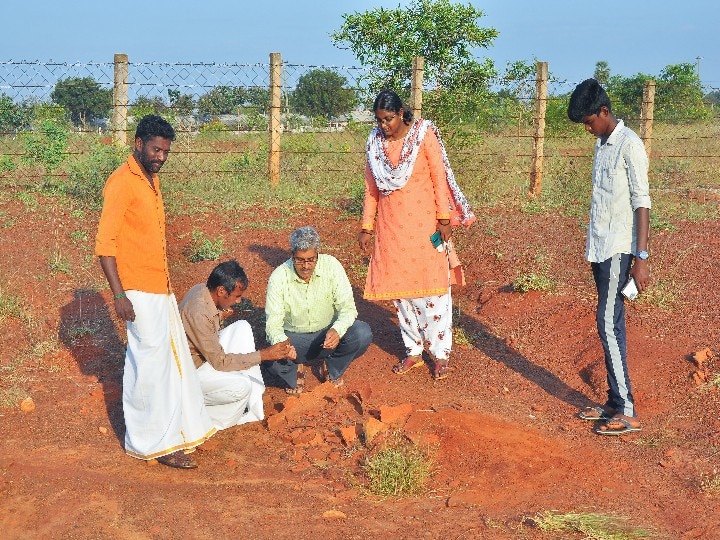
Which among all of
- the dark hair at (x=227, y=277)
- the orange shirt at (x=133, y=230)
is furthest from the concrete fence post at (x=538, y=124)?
the orange shirt at (x=133, y=230)

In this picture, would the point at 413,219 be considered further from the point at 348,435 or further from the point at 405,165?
the point at 348,435

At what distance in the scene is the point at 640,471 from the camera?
194 inches

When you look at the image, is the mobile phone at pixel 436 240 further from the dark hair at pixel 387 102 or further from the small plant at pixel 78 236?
the small plant at pixel 78 236

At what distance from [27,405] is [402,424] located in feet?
8.20

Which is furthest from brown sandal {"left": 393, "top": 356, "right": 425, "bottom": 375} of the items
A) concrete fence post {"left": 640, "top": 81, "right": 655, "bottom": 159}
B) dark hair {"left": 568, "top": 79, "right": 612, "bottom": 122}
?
concrete fence post {"left": 640, "top": 81, "right": 655, "bottom": 159}

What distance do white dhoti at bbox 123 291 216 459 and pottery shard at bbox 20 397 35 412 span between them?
1.15 m

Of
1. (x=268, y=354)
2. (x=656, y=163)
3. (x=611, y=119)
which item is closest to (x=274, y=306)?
(x=268, y=354)

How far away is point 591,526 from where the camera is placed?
4.25 metres

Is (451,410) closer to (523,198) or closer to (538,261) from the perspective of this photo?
(538,261)

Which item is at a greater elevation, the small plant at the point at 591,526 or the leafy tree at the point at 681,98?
the leafy tree at the point at 681,98

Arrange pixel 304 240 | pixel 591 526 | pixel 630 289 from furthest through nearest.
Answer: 1. pixel 304 240
2. pixel 630 289
3. pixel 591 526

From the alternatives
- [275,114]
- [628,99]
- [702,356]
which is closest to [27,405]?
[702,356]

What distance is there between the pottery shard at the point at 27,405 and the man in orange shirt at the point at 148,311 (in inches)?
45.4

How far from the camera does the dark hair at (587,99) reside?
5047mm
